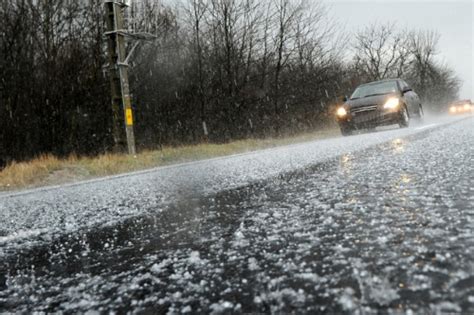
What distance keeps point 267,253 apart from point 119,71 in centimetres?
1120

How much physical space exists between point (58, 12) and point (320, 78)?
15.4m

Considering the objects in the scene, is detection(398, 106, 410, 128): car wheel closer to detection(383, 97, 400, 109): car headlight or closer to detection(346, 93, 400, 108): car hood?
detection(383, 97, 400, 109): car headlight

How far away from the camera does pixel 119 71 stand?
38.9ft

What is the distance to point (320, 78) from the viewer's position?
2614cm

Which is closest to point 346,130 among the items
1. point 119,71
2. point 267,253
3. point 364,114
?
point 364,114

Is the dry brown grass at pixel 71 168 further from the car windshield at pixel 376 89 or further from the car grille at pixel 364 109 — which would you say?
the car windshield at pixel 376 89

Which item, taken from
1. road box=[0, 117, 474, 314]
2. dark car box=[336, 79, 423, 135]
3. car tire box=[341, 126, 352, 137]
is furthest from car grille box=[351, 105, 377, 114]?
road box=[0, 117, 474, 314]

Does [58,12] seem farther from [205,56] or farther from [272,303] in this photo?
[272,303]

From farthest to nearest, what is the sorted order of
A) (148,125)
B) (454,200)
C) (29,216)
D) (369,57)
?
(369,57) < (148,125) < (29,216) < (454,200)

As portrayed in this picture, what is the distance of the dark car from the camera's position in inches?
460

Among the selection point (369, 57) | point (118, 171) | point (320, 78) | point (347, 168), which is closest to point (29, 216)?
point (347, 168)

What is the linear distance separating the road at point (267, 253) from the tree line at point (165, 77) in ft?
36.3

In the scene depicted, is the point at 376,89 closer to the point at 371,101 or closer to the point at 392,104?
the point at 371,101

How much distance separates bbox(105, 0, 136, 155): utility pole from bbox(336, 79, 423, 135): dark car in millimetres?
5962
